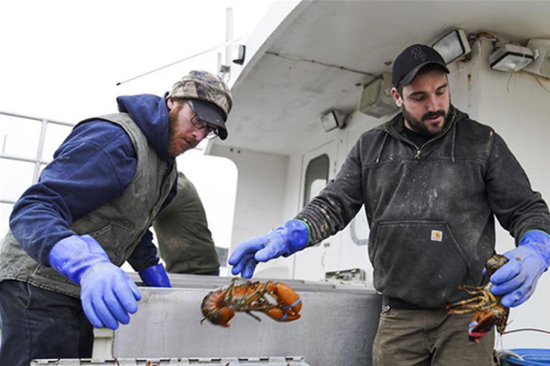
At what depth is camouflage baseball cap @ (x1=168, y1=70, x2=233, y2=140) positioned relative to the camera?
2.38 m

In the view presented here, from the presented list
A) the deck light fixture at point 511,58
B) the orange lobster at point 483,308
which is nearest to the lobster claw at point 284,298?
the orange lobster at point 483,308

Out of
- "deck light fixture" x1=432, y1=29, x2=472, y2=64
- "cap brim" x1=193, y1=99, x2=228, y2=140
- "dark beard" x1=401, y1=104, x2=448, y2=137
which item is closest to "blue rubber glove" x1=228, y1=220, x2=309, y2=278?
"cap brim" x1=193, y1=99, x2=228, y2=140

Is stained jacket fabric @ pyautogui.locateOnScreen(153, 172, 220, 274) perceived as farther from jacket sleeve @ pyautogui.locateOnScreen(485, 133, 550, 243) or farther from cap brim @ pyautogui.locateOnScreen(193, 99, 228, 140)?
jacket sleeve @ pyautogui.locateOnScreen(485, 133, 550, 243)

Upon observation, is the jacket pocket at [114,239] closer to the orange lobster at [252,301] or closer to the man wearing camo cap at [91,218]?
the man wearing camo cap at [91,218]

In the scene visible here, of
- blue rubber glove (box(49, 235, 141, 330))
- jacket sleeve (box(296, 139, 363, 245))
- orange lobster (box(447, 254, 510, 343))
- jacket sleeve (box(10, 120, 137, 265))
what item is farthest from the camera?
jacket sleeve (box(296, 139, 363, 245))

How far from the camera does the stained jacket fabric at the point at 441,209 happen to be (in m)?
2.09

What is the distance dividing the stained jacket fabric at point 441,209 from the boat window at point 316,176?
3.36 m

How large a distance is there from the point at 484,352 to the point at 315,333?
81 cm

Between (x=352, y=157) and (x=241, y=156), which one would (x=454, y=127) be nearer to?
(x=352, y=157)

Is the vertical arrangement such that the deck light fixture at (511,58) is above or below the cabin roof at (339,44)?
below

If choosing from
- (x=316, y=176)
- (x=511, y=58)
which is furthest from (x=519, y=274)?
(x=316, y=176)

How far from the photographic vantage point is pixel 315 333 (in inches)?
96.0

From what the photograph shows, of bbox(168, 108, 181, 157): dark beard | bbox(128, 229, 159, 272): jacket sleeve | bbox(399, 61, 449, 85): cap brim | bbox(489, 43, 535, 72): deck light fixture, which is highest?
bbox(489, 43, 535, 72): deck light fixture

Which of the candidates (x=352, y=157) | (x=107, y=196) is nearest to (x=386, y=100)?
(x=352, y=157)
